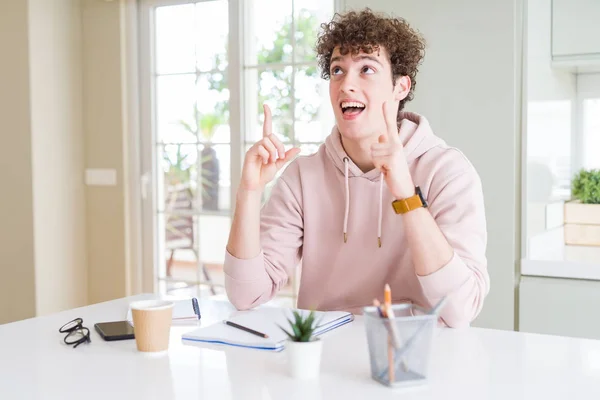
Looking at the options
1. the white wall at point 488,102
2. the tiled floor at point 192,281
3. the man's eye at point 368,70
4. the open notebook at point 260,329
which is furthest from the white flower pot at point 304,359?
the tiled floor at point 192,281

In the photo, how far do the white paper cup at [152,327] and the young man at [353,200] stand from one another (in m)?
0.40

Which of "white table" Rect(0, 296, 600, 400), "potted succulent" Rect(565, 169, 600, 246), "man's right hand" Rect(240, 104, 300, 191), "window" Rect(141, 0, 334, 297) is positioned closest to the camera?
"white table" Rect(0, 296, 600, 400)

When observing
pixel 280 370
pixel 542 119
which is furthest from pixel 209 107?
pixel 280 370

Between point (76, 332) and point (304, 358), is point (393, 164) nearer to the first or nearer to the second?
point (304, 358)

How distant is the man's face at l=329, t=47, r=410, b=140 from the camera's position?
186 cm

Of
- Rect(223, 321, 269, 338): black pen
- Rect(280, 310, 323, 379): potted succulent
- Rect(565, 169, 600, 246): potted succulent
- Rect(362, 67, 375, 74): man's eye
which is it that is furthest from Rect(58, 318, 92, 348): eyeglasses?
Rect(565, 169, 600, 246): potted succulent

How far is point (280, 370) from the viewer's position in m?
1.23

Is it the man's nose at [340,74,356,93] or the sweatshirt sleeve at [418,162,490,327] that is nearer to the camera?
the sweatshirt sleeve at [418,162,490,327]

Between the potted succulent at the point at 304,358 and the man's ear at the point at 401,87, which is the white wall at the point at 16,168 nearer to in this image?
the man's ear at the point at 401,87

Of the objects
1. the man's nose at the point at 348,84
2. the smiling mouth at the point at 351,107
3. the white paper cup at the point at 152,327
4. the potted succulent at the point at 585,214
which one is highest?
the man's nose at the point at 348,84

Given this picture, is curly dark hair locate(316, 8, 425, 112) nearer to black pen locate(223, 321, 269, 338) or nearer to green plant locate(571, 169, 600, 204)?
black pen locate(223, 321, 269, 338)

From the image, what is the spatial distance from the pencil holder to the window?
239 cm

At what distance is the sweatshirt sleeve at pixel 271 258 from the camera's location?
176 centimetres

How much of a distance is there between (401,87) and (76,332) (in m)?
1.08
